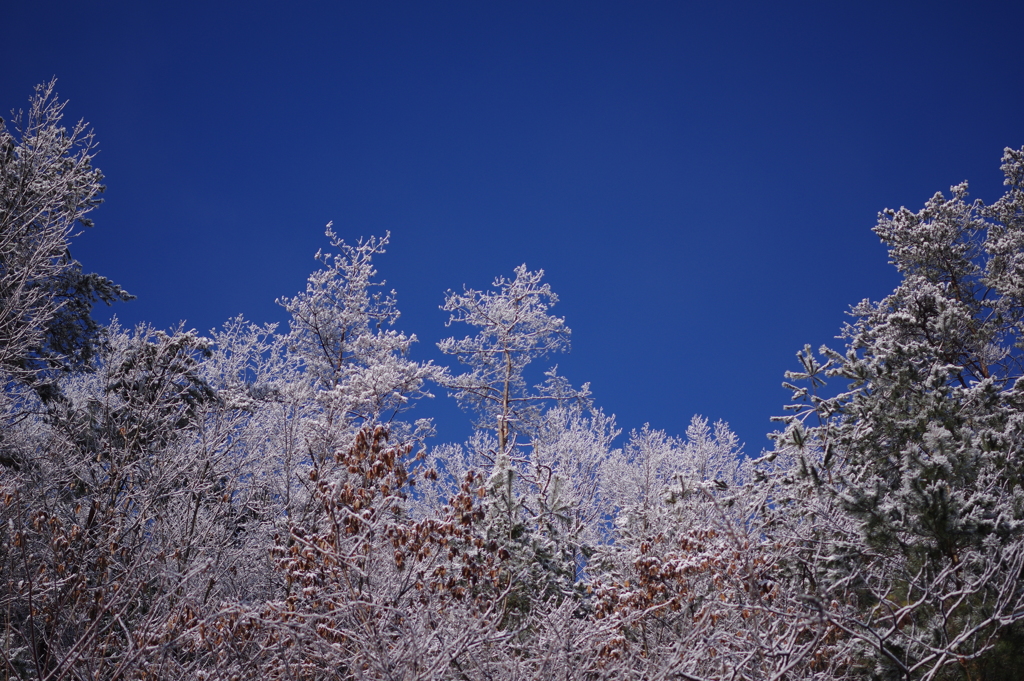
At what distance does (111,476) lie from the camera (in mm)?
6477

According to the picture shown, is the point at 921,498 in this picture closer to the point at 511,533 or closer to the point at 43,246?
the point at 511,533

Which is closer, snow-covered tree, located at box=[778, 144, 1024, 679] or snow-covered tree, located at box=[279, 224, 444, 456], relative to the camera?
snow-covered tree, located at box=[778, 144, 1024, 679]

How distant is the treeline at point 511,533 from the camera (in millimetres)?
4129

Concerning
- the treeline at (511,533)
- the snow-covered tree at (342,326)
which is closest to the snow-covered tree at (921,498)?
the treeline at (511,533)

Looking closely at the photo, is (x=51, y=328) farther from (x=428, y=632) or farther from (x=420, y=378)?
(x=428, y=632)

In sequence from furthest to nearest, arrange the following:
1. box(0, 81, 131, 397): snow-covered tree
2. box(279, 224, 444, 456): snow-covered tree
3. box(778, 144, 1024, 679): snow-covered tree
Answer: box(279, 224, 444, 456): snow-covered tree
box(0, 81, 131, 397): snow-covered tree
box(778, 144, 1024, 679): snow-covered tree

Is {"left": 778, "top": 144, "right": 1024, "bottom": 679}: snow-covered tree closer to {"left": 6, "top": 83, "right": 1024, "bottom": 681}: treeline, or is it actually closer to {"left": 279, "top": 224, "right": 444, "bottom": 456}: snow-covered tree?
{"left": 6, "top": 83, "right": 1024, "bottom": 681}: treeline

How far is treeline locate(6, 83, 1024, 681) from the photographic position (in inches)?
163

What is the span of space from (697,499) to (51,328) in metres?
11.4

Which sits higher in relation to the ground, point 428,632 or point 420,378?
point 420,378

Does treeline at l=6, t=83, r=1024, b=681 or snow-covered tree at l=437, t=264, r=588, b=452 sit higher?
snow-covered tree at l=437, t=264, r=588, b=452

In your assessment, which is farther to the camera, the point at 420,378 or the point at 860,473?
the point at 420,378

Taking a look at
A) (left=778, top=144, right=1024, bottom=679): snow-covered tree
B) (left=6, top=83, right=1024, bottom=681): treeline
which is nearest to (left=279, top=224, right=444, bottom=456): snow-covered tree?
(left=6, top=83, right=1024, bottom=681): treeline

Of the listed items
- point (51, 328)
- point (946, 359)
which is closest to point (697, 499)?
point (946, 359)
